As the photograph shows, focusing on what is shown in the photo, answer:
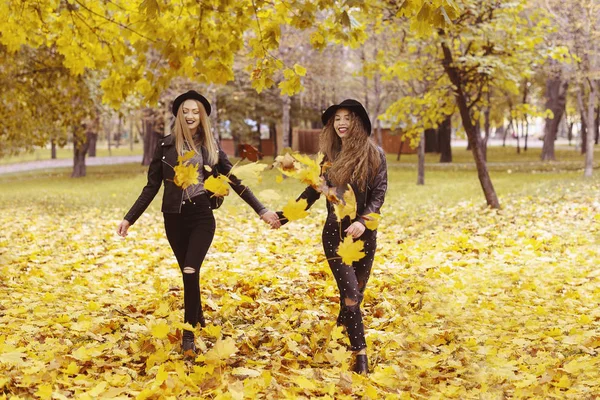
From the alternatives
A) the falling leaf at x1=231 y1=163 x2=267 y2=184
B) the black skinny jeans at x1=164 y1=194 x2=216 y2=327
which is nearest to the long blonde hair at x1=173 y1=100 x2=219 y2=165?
the black skinny jeans at x1=164 y1=194 x2=216 y2=327

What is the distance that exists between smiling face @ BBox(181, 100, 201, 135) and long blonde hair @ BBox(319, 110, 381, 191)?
3.43 feet

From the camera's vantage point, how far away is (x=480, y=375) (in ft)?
14.7

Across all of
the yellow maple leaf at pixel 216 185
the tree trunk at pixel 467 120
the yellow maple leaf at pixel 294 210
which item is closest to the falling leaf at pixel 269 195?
the yellow maple leaf at pixel 294 210

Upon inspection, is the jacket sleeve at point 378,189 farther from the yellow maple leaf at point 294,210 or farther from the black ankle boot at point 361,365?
the black ankle boot at point 361,365

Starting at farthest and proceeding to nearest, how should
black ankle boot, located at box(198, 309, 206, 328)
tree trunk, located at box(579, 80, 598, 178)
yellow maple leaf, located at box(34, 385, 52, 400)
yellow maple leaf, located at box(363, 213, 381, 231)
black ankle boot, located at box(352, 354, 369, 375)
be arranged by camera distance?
tree trunk, located at box(579, 80, 598, 178)
black ankle boot, located at box(198, 309, 206, 328)
black ankle boot, located at box(352, 354, 369, 375)
yellow maple leaf, located at box(363, 213, 381, 231)
yellow maple leaf, located at box(34, 385, 52, 400)

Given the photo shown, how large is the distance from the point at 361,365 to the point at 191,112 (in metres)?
2.17

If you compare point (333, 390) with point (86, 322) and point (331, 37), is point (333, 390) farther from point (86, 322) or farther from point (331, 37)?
point (331, 37)

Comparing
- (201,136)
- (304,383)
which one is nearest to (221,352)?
(304,383)

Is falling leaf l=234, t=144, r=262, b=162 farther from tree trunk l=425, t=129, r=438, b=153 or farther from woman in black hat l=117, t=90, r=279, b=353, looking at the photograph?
tree trunk l=425, t=129, r=438, b=153

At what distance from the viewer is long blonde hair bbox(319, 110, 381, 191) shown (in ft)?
15.1

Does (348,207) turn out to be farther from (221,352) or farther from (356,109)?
(221,352)

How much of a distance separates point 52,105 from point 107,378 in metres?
11.7

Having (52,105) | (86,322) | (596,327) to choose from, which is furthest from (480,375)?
(52,105)

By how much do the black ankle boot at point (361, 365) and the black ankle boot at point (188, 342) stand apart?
1.20 meters
